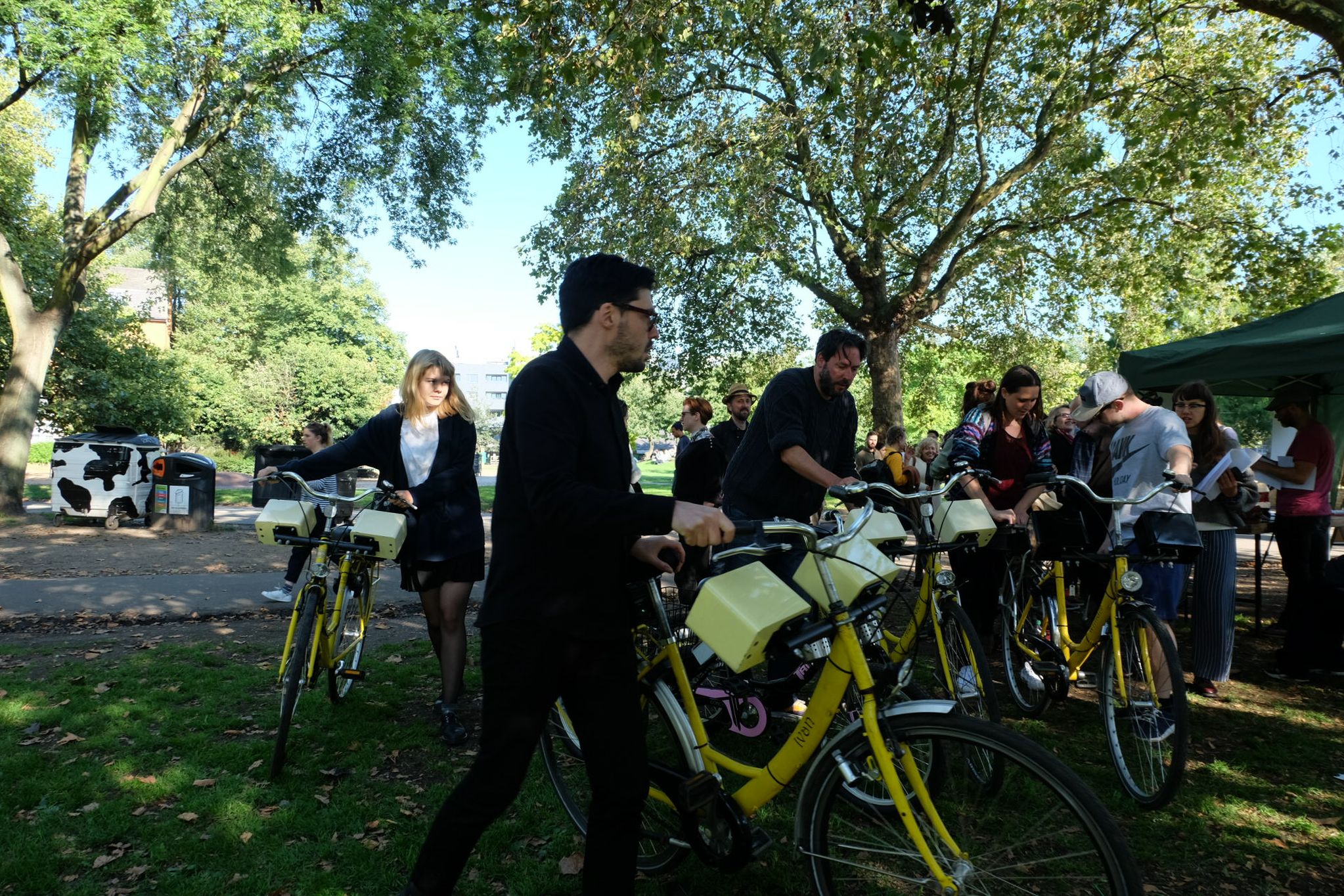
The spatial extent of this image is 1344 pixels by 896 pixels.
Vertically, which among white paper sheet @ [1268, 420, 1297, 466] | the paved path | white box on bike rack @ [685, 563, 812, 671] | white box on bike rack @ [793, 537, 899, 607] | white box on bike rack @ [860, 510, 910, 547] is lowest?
the paved path

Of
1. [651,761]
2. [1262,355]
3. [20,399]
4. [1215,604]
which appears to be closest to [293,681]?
[651,761]

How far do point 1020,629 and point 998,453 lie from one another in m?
1.08

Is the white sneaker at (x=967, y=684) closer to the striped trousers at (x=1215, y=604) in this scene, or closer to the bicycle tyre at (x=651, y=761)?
the bicycle tyre at (x=651, y=761)

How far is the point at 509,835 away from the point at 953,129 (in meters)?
11.8

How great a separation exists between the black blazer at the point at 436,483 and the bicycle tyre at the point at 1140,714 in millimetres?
3262

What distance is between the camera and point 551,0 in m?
7.42

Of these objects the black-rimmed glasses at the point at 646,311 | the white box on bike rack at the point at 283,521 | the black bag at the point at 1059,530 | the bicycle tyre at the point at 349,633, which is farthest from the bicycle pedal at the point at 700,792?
the black bag at the point at 1059,530

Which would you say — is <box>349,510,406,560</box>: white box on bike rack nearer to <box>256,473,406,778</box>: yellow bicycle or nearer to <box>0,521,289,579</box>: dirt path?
<box>256,473,406,778</box>: yellow bicycle

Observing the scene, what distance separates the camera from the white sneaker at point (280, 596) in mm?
8172

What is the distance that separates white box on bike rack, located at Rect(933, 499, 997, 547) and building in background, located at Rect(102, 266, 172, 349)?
150 ft

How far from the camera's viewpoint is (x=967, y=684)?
3.97 metres

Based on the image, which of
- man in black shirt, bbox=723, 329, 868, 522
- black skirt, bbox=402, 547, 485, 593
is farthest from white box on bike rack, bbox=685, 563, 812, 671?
black skirt, bbox=402, 547, 485, 593

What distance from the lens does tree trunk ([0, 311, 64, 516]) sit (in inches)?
583

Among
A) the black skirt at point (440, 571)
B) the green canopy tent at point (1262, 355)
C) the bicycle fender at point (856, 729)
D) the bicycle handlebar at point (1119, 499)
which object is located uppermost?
the green canopy tent at point (1262, 355)
